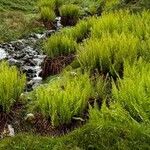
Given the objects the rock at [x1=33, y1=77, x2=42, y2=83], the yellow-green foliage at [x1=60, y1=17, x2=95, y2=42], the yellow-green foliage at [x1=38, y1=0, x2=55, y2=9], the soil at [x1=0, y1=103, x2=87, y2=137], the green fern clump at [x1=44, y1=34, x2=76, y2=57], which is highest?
the yellow-green foliage at [x1=38, y1=0, x2=55, y2=9]

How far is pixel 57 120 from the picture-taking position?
5.84 meters

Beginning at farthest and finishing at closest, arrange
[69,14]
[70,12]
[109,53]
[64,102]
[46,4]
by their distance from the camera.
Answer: [46,4]
[69,14]
[70,12]
[109,53]
[64,102]

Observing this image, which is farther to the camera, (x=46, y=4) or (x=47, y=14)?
(x=46, y=4)

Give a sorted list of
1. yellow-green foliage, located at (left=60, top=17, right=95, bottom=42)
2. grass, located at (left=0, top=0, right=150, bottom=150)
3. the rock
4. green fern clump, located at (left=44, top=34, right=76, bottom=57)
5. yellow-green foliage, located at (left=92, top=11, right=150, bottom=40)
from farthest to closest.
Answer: yellow-green foliage, located at (left=60, top=17, right=95, bottom=42)
green fern clump, located at (left=44, top=34, right=76, bottom=57)
the rock
yellow-green foliage, located at (left=92, top=11, right=150, bottom=40)
grass, located at (left=0, top=0, right=150, bottom=150)

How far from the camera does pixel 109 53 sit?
727cm

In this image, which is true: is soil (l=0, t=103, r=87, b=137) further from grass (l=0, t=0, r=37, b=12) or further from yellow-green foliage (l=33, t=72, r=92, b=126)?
grass (l=0, t=0, r=37, b=12)

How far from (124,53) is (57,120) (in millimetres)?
1788

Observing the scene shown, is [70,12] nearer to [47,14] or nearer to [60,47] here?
[47,14]

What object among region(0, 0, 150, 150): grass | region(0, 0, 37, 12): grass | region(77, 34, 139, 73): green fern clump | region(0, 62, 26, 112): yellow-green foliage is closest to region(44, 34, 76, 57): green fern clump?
region(0, 0, 150, 150): grass

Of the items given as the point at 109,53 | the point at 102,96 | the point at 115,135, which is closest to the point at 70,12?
the point at 109,53

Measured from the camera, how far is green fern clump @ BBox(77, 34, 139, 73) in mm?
7047

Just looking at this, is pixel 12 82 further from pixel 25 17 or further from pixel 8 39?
pixel 25 17

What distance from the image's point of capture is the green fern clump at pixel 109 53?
23.1 ft

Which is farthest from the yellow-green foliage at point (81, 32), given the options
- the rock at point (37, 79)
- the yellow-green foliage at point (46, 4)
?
the yellow-green foliage at point (46, 4)
